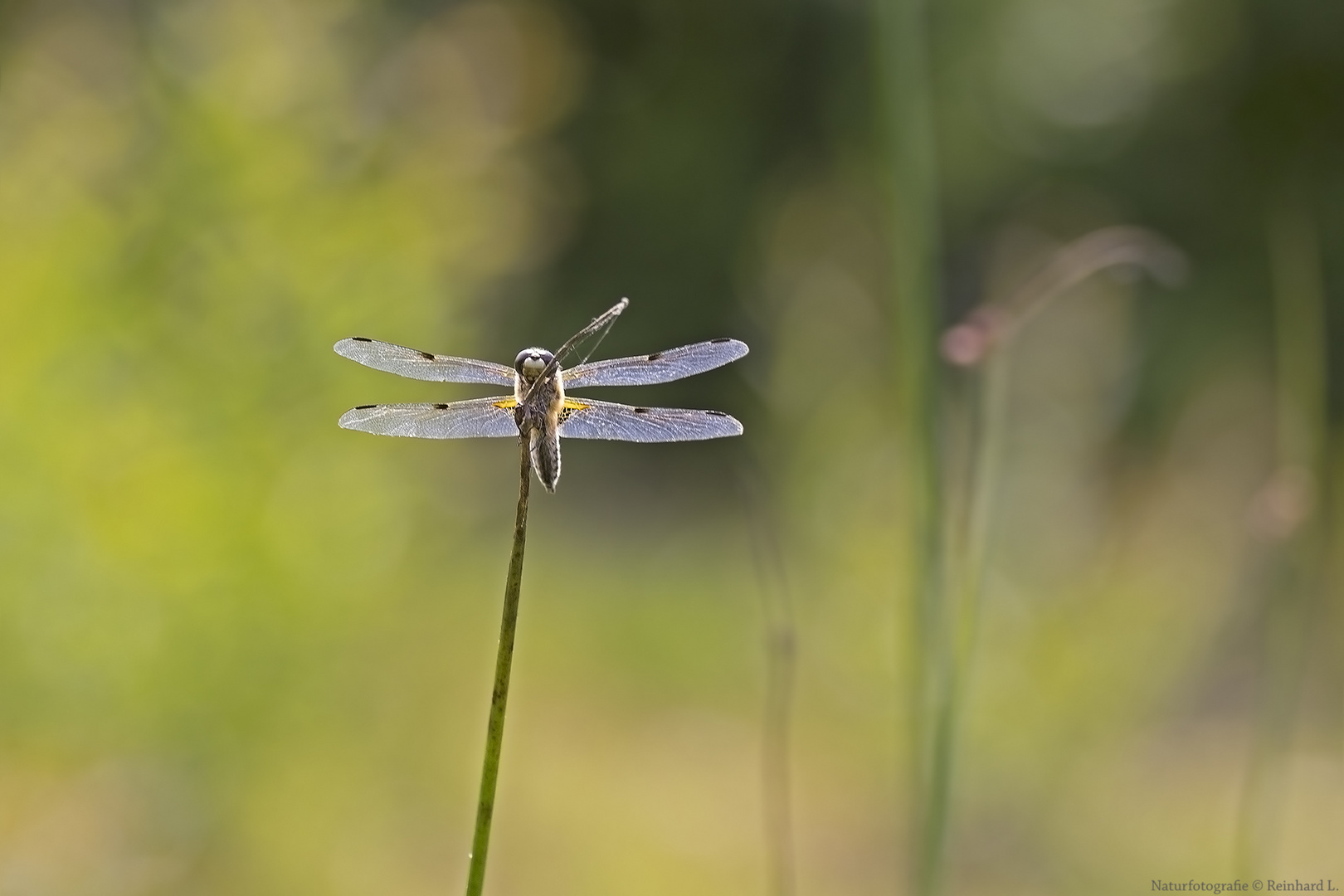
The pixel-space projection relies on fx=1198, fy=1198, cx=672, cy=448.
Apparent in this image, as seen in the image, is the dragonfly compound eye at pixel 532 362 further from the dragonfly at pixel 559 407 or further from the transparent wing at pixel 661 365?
the transparent wing at pixel 661 365

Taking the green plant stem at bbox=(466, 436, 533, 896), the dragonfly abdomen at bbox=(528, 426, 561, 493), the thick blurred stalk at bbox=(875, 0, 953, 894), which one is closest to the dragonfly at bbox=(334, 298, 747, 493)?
the dragonfly abdomen at bbox=(528, 426, 561, 493)

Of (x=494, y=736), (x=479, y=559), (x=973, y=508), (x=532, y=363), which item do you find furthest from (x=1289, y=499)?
(x=479, y=559)

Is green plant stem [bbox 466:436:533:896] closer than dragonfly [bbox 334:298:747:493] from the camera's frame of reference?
Yes

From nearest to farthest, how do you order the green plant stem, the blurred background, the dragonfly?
the green plant stem, the dragonfly, the blurred background

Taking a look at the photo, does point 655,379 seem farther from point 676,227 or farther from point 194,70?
point 676,227

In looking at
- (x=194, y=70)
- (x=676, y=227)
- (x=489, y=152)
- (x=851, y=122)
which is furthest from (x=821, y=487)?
(x=676, y=227)

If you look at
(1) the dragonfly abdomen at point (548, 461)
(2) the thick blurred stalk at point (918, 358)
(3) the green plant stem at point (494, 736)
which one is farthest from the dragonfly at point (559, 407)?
(3) the green plant stem at point (494, 736)

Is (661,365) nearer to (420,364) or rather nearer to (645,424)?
(645,424)

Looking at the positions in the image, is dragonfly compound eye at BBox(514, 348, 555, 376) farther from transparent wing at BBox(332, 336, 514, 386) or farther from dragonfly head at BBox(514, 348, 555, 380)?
transparent wing at BBox(332, 336, 514, 386)
